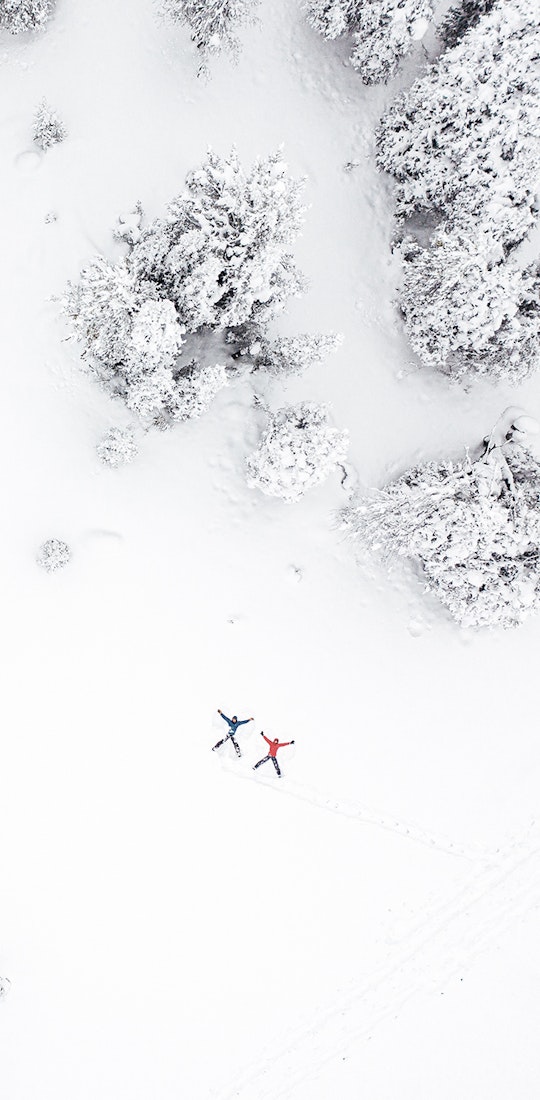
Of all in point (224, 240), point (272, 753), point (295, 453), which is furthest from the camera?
point (272, 753)

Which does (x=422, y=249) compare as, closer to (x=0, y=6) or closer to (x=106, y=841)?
(x=0, y=6)

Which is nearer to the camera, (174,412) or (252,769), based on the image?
(174,412)

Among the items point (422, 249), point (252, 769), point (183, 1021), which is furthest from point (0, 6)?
point (183, 1021)

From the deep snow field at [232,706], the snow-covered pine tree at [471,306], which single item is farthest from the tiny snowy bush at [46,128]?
the snow-covered pine tree at [471,306]

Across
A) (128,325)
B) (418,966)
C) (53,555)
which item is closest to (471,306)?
(128,325)

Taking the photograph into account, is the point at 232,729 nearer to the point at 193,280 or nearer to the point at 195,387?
the point at 195,387

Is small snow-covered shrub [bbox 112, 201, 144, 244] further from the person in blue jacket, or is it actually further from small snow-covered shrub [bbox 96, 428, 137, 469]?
the person in blue jacket
